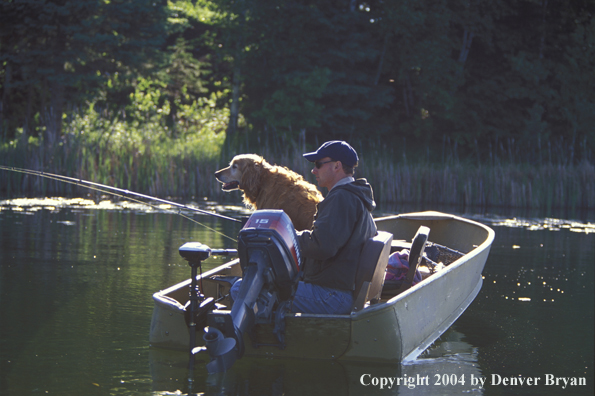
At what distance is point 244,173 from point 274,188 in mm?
609

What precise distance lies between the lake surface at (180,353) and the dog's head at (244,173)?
1184 millimetres

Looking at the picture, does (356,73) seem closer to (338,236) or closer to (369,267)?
(369,267)

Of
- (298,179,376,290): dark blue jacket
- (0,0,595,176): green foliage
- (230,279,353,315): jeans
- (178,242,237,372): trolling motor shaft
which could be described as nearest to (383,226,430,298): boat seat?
(298,179,376,290): dark blue jacket

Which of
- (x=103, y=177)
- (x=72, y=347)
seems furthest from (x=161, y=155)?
Answer: (x=72, y=347)

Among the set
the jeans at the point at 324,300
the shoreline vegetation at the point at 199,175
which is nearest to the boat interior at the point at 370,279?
the jeans at the point at 324,300

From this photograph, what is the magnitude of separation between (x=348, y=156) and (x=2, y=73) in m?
23.6

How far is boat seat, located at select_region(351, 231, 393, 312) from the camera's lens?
4.90 m

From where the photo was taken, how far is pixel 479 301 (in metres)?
7.59

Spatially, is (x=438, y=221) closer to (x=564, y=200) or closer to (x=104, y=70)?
(x=564, y=200)

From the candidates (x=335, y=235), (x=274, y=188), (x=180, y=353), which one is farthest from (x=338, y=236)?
(x=274, y=188)

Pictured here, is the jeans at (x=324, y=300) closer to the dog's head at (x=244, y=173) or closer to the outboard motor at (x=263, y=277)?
the outboard motor at (x=263, y=277)

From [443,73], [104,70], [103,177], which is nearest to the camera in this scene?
[103,177]

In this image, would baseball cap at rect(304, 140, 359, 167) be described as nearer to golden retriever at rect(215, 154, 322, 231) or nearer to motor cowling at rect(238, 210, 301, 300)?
motor cowling at rect(238, 210, 301, 300)

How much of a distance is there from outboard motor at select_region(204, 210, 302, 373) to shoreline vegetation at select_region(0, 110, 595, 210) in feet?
40.6
